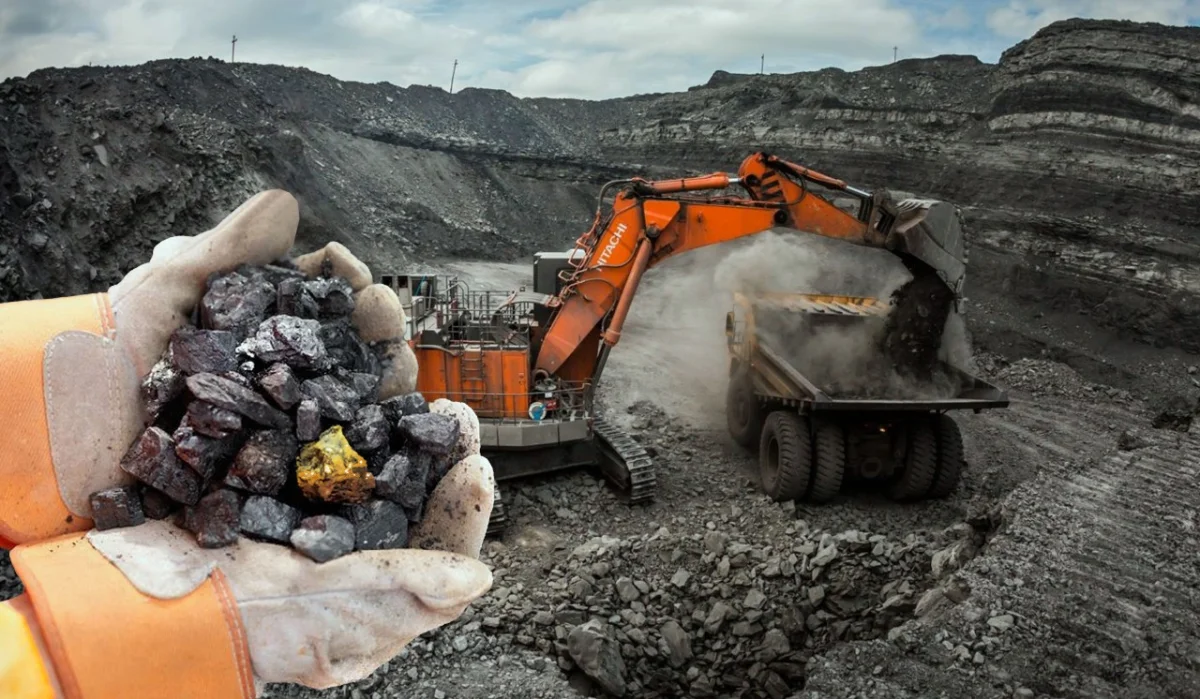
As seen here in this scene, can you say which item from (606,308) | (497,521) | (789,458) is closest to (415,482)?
(497,521)

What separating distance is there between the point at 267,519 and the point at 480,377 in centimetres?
621

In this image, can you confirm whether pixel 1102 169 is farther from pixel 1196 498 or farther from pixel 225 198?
pixel 225 198

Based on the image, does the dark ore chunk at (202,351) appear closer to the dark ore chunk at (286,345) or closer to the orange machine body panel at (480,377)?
the dark ore chunk at (286,345)


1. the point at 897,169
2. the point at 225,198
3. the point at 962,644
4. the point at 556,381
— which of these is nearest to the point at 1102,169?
the point at 897,169

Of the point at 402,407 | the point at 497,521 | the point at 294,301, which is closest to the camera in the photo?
the point at 294,301

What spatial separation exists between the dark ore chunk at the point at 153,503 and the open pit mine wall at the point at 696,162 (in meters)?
8.52

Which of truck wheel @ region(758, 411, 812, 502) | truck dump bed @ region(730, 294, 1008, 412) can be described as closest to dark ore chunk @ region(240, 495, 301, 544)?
truck wheel @ region(758, 411, 812, 502)

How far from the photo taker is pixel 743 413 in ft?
36.2

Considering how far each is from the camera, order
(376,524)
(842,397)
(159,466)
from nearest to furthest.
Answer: (159,466)
(376,524)
(842,397)

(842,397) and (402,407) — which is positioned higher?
(402,407)

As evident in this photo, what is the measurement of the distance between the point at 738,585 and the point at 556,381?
3.21 metres

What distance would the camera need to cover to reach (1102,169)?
17.5 meters

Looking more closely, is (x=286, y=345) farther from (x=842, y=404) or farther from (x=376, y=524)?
(x=842, y=404)

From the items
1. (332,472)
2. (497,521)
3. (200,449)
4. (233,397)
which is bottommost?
(497,521)
